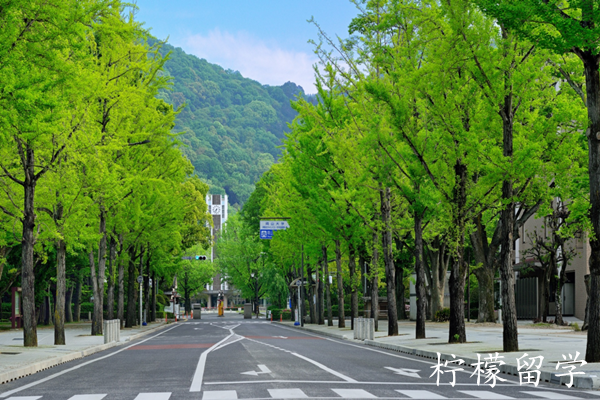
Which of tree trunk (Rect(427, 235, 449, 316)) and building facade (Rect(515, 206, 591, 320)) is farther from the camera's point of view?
tree trunk (Rect(427, 235, 449, 316))

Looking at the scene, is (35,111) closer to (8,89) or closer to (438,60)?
(8,89)

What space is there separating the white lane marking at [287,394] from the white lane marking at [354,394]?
21.5 inches

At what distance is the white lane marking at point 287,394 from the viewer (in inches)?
393

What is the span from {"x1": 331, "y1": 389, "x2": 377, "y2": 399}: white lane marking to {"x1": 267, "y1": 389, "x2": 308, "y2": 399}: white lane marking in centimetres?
55

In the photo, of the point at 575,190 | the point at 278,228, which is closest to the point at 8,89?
the point at 575,190

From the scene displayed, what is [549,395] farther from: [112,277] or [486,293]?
[112,277]

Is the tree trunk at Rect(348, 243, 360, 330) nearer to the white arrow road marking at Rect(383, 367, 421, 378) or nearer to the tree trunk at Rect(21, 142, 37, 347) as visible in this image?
the tree trunk at Rect(21, 142, 37, 347)

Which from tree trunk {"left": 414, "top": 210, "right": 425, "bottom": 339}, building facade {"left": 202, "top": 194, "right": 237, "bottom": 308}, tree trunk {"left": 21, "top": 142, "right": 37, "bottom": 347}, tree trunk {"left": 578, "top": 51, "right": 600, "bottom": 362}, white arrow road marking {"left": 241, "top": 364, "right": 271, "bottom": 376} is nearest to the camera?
white arrow road marking {"left": 241, "top": 364, "right": 271, "bottom": 376}

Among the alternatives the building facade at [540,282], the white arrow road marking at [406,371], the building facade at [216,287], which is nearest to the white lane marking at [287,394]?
the white arrow road marking at [406,371]

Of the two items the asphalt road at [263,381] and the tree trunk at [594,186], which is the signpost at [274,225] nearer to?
the asphalt road at [263,381]

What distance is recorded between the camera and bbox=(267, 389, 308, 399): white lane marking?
9992 mm

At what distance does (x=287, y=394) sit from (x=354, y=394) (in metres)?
0.94

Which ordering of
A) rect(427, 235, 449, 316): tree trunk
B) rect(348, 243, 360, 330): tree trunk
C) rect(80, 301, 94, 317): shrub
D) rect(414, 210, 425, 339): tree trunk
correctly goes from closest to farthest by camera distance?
rect(414, 210, 425, 339): tree trunk → rect(348, 243, 360, 330): tree trunk → rect(427, 235, 449, 316): tree trunk → rect(80, 301, 94, 317): shrub

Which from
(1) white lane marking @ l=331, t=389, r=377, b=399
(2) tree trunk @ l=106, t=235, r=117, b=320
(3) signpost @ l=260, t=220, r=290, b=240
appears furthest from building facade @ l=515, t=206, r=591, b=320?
(1) white lane marking @ l=331, t=389, r=377, b=399
